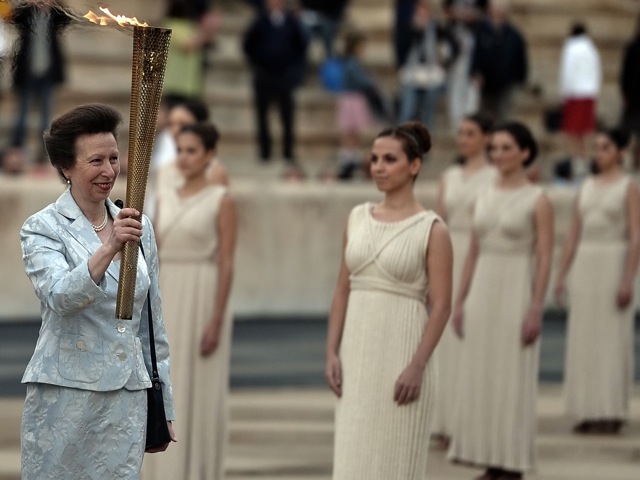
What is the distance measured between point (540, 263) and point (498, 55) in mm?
10799

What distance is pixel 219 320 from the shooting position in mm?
9180

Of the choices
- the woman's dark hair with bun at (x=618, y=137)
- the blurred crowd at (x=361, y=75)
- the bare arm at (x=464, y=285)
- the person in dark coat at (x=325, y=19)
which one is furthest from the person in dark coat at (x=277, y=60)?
the bare arm at (x=464, y=285)

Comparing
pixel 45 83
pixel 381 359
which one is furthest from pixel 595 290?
pixel 45 83

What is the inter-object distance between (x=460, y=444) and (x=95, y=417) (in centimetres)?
502

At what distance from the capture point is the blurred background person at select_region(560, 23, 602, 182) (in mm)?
20141

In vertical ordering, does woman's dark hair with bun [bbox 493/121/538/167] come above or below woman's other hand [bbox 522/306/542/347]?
above

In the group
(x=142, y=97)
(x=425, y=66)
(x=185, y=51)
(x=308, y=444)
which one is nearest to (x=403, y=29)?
(x=425, y=66)

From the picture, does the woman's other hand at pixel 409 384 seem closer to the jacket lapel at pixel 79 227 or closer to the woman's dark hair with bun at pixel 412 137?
the woman's dark hair with bun at pixel 412 137

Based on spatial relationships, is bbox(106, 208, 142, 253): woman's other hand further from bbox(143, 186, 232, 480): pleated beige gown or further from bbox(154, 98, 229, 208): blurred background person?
bbox(154, 98, 229, 208): blurred background person

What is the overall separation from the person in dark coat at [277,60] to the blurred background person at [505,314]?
29.2 feet

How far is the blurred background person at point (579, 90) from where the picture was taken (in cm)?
2014

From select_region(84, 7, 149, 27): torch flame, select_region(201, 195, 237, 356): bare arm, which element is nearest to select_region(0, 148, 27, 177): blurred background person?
select_region(201, 195, 237, 356): bare arm

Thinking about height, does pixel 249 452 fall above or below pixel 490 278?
below

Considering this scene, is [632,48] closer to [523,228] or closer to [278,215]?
[278,215]
